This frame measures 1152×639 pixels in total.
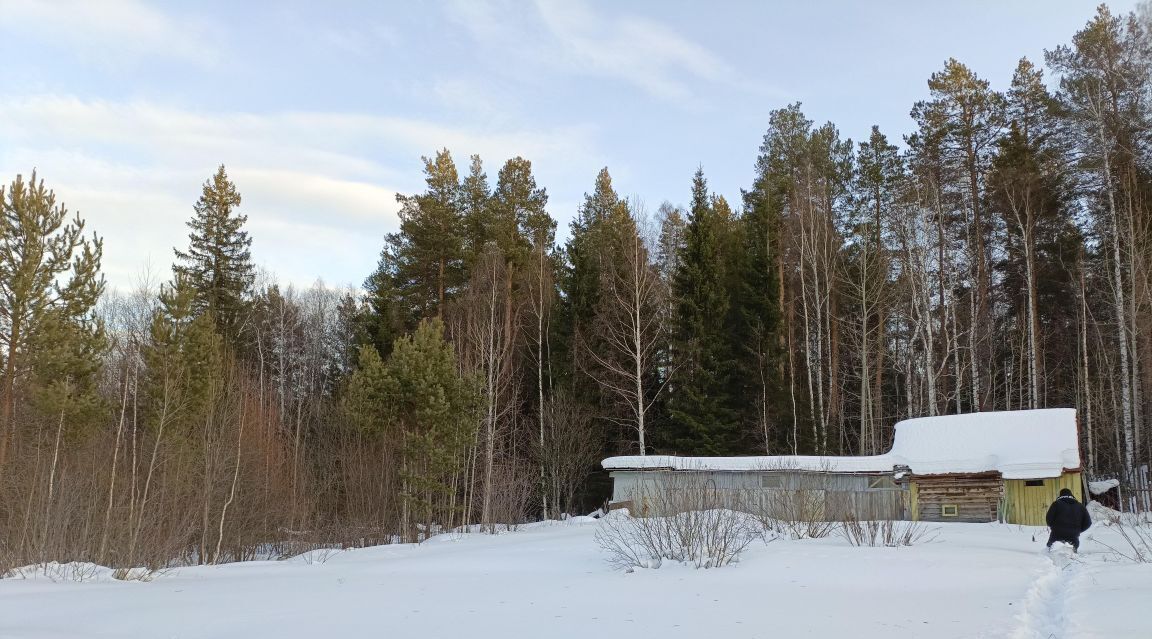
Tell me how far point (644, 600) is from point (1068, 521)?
940cm

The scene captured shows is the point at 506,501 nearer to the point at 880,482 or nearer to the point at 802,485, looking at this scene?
the point at 802,485

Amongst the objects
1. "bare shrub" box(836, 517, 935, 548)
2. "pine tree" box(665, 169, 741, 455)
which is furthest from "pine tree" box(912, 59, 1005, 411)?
"bare shrub" box(836, 517, 935, 548)

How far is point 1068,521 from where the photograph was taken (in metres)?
13.3

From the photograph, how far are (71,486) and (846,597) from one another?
14.7 m

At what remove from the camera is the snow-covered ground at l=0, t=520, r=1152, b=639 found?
22.2 ft

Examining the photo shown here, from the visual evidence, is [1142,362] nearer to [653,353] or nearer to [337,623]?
[653,353]

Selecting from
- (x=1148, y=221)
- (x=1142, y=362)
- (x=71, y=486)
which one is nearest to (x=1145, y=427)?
(x=1142, y=362)

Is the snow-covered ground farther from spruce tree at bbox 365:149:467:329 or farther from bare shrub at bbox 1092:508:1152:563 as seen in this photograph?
spruce tree at bbox 365:149:467:329

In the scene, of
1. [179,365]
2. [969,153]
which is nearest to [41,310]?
[179,365]

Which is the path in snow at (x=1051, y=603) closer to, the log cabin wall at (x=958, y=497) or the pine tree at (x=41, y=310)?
the log cabin wall at (x=958, y=497)

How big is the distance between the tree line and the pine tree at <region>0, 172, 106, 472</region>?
7 cm

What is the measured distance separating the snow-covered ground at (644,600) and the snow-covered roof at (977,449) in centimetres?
736

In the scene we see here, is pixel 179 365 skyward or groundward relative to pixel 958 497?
skyward

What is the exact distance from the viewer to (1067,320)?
2800cm
